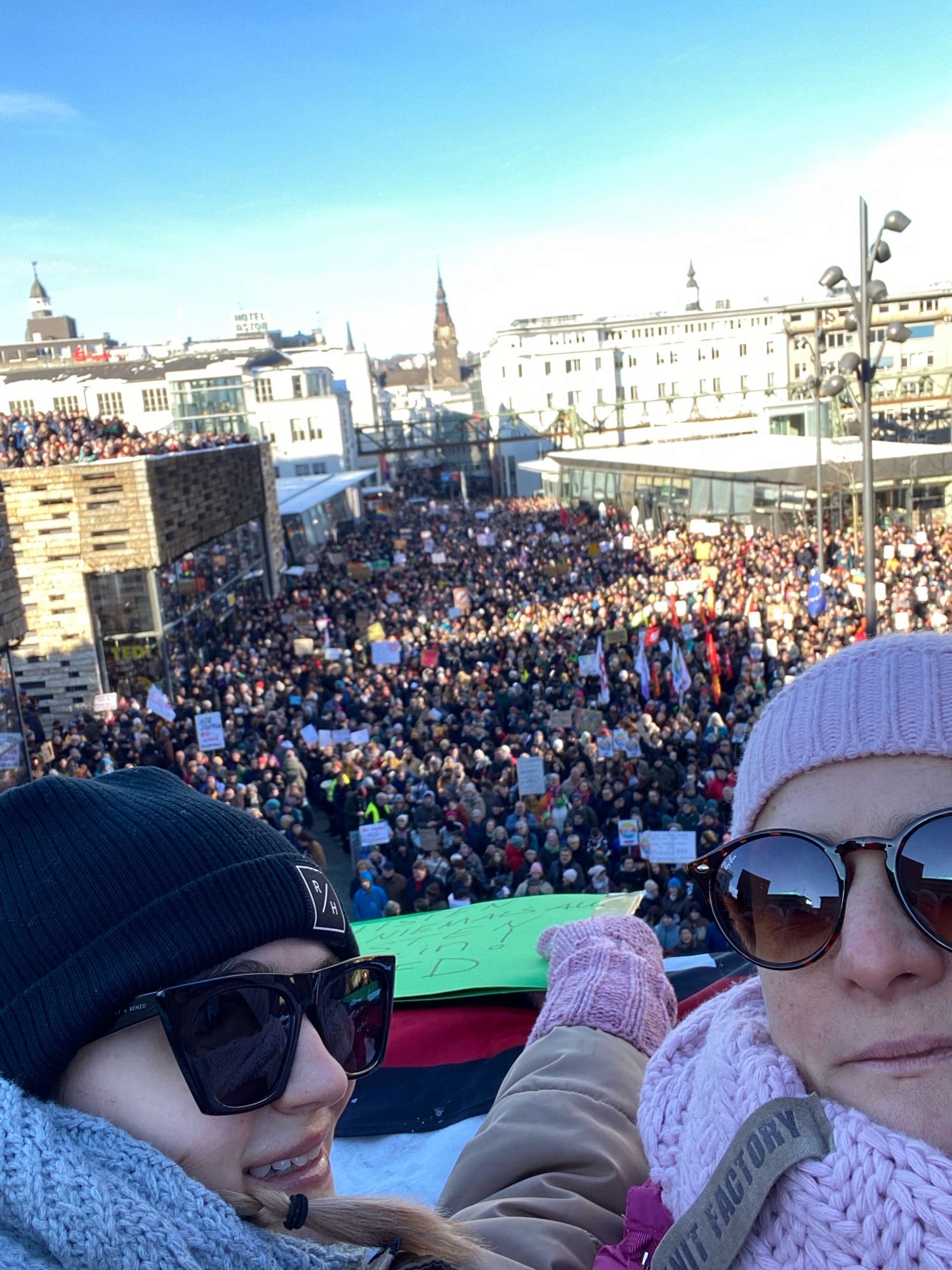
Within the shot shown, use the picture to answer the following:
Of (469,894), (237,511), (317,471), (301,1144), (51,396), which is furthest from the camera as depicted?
(317,471)

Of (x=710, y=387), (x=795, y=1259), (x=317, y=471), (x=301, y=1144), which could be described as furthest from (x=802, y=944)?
(x=710, y=387)

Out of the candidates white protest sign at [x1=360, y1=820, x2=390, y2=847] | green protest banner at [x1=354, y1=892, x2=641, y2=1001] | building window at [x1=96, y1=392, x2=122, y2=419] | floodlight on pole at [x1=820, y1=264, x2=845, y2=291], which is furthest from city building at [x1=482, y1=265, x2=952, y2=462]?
green protest banner at [x1=354, y1=892, x2=641, y2=1001]

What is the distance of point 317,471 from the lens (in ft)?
210

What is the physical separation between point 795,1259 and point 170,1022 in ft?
2.27

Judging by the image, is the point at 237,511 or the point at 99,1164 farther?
the point at 237,511

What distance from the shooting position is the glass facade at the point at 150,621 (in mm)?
17297

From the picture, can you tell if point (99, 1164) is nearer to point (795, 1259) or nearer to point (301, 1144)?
point (301, 1144)

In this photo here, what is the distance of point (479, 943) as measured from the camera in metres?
2.90

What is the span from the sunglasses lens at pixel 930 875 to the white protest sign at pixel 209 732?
12597 mm

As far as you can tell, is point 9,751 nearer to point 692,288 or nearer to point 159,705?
point 159,705

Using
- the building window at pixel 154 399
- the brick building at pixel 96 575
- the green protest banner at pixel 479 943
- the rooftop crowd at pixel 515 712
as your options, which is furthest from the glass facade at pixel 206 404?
the green protest banner at pixel 479 943

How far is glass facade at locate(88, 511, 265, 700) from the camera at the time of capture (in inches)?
681

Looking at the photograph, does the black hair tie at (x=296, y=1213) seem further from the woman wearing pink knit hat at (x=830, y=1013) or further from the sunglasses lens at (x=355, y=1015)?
the woman wearing pink knit hat at (x=830, y=1013)

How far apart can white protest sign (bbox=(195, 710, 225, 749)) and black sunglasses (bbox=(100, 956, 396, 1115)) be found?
478 inches
